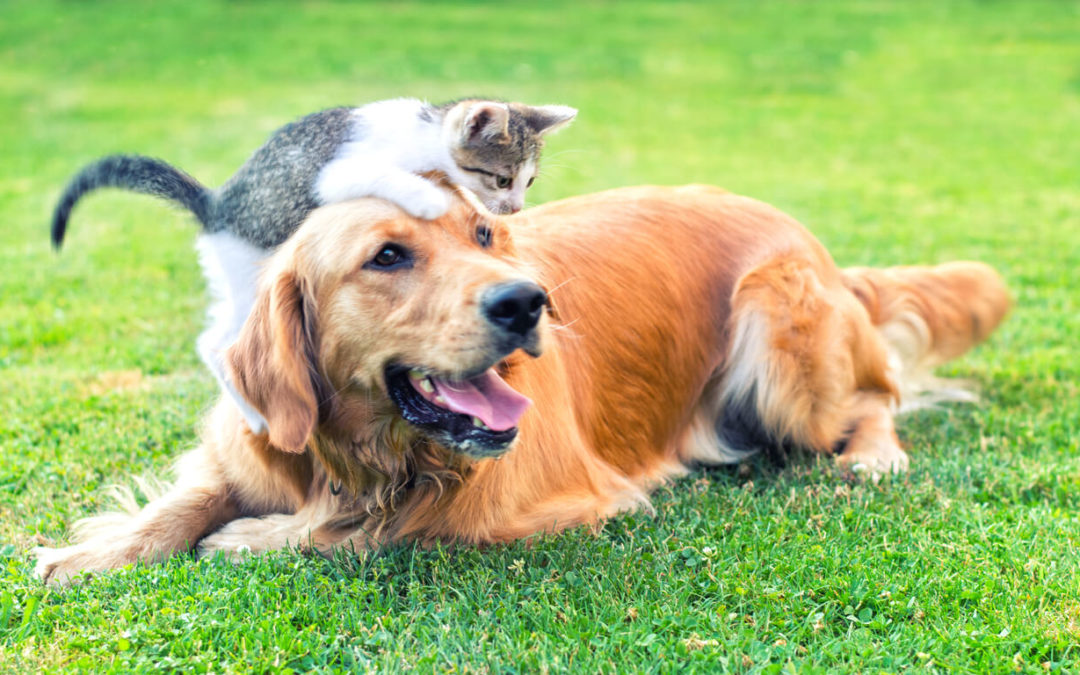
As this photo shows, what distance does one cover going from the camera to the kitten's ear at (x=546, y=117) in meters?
4.07

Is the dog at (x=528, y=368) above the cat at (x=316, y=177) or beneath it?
beneath

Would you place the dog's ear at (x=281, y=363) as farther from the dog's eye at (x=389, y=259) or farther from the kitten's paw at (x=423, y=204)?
the kitten's paw at (x=423, y=204)

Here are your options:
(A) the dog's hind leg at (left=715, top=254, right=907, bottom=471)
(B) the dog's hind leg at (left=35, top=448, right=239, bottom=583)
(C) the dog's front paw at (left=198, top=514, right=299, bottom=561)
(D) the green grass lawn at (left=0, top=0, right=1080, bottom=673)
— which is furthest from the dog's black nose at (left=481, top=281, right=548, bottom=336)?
(A) the dog's hind leg at (left=715, top=254, right=907, bottom=471)

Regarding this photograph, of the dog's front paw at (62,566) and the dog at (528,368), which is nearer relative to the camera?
the dog at (528,368)

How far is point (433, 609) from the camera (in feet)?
9.77

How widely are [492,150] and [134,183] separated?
4.17 feet

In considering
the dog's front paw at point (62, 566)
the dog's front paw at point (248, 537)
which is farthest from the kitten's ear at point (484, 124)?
the dog's front paw at point (62, 566)

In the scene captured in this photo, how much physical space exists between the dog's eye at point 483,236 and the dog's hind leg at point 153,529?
1.24 metres

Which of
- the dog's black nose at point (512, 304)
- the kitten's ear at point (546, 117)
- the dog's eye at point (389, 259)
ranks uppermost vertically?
the kitten's ear at point (546, 117)

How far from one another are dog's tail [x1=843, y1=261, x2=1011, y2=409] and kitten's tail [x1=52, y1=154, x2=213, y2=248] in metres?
2.98

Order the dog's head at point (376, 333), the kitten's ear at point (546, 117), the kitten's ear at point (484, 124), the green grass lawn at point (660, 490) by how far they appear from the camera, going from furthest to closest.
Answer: the kitten's ear at point (546, 117), the kitten's ear at point (484, 124), the dog's head at point (376, 333), the green grass lawn at point (660, 490)

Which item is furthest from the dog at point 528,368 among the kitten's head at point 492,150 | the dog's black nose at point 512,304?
the kitten's head at point 492,150

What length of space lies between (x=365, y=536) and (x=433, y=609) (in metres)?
0.45

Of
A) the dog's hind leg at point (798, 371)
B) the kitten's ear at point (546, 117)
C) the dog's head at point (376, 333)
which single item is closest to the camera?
the dog's head at point (376, 333)
